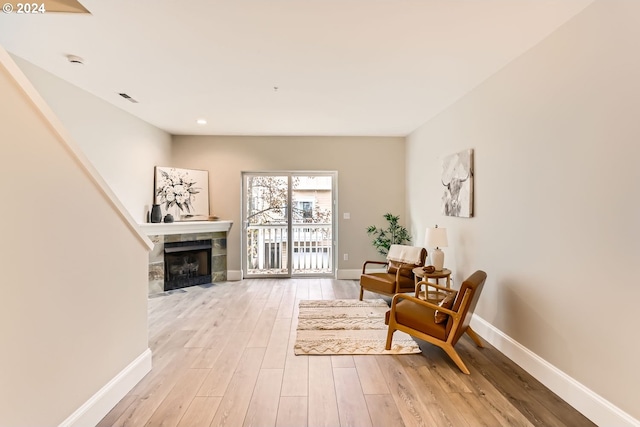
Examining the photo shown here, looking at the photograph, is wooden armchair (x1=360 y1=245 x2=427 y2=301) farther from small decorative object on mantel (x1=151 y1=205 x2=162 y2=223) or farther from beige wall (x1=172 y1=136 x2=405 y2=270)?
small decorative object on mantel (x1=151 y1=205 x2=162 y2=223)

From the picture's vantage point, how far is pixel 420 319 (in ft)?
8.79

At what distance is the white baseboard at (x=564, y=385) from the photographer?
1769mm

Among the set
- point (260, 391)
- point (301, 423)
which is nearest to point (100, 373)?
point (260, 391)

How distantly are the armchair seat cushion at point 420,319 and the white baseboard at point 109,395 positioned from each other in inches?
86.7

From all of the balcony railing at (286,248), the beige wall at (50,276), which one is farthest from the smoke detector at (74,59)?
the balcony railing at (286,248)

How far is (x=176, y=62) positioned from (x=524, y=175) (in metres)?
3.21

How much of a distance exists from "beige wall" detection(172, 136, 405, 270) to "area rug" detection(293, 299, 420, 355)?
1703 millimetres

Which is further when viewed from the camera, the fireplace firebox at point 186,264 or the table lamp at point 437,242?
the fireplace firebox at point 186,264

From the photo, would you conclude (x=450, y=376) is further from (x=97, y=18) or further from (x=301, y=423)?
(x=97, y=18)

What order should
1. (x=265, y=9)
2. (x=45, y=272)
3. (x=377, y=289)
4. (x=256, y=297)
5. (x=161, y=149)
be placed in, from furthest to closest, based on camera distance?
(x=161, y=149)
(x=256, y=297)
(x=377, y=289)
(x=265, y=9)
(x=45, y=272)

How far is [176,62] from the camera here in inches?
106

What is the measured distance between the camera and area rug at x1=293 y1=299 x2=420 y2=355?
2.82 metres

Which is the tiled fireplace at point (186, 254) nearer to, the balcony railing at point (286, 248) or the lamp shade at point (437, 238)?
the balcony railing at point (286, 248)

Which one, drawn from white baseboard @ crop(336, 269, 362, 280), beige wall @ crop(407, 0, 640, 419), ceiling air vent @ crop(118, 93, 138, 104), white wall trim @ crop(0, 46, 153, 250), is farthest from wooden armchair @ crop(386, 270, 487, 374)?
ceiling air vent @ crop(118, 93, 138, 104)
